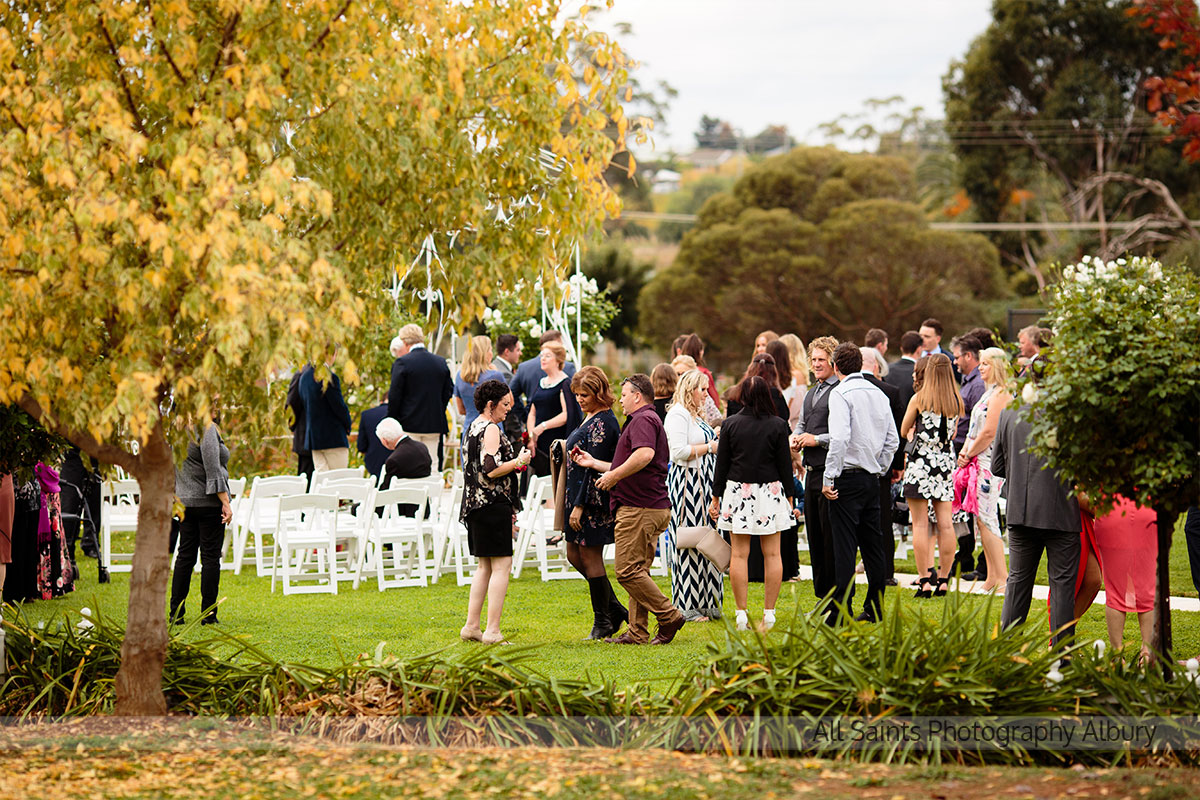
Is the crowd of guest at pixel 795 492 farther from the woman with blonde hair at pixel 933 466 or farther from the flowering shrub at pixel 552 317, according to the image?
the flowering shrub at pixel 552 317

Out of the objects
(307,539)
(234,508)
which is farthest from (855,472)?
(234,508)

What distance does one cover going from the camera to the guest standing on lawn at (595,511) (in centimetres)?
810

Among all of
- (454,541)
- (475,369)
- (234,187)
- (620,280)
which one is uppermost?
(620,280)

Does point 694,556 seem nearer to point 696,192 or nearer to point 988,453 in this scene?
point 988,453

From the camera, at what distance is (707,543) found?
8.56 meters

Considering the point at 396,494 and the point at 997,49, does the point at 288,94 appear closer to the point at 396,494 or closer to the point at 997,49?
the point at 396,494

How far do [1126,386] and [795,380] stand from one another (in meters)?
5.97

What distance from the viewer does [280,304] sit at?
15.5 ft

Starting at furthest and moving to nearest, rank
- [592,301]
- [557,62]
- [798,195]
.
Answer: [798,195] < [592,301] < [557,62]

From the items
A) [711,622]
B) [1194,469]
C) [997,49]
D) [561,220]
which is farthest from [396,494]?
[997,49]

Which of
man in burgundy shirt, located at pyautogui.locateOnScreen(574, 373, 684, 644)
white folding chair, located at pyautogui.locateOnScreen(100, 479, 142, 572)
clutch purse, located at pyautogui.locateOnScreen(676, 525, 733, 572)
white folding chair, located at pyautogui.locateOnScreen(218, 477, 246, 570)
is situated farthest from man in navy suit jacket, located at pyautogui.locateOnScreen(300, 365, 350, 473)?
man in burgundy shirt, located at pyautogui.locateOnScreen(574, 373, 684, 644)

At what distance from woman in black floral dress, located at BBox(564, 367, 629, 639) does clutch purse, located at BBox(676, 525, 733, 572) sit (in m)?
0.68

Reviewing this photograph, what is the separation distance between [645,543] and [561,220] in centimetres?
270

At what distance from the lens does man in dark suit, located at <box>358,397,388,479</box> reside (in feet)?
41.9
